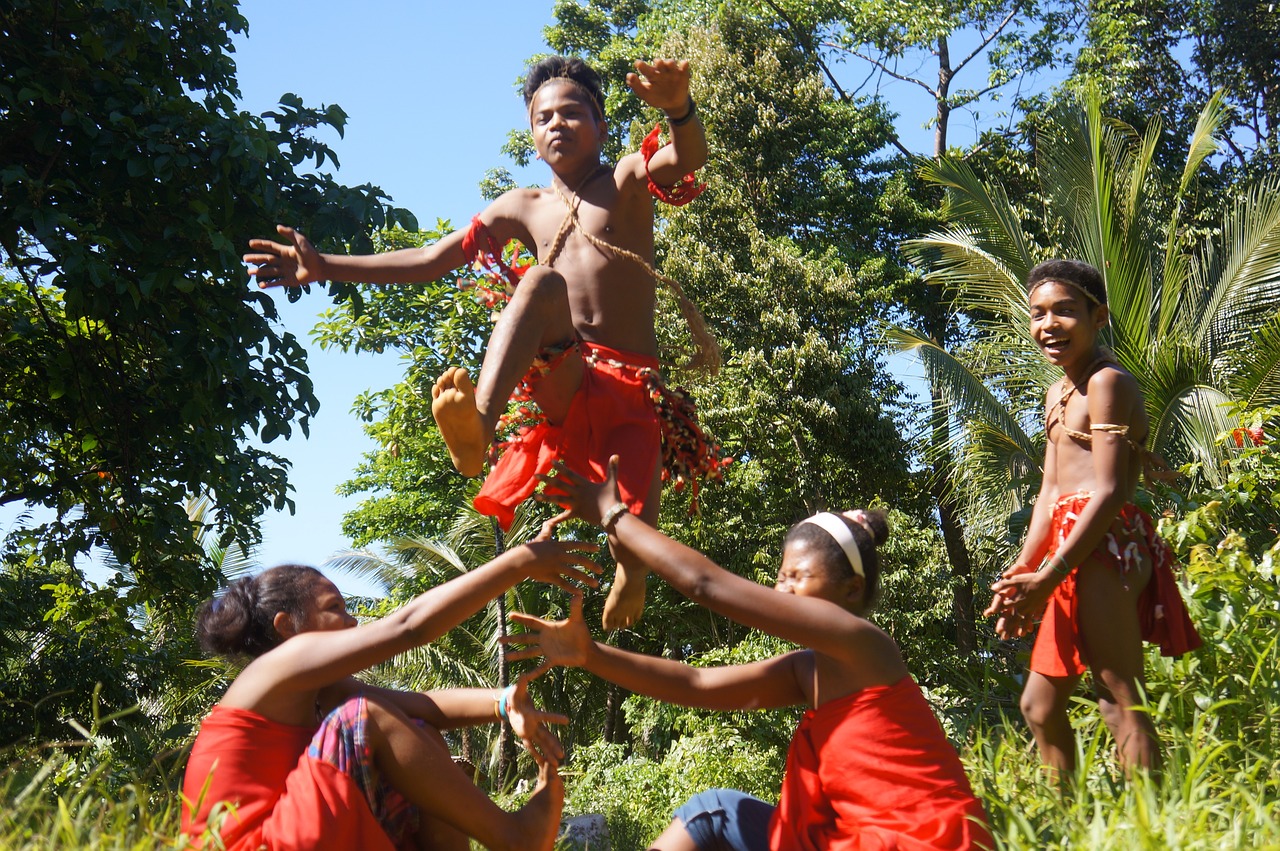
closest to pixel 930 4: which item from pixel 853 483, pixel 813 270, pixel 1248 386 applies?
pixel 813 270

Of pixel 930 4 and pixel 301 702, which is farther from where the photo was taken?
pixel 930 4

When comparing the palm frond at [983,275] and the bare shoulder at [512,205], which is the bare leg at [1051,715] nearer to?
the bare shoulder at [512,205]

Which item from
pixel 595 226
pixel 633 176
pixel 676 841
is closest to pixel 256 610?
pixel 676 841

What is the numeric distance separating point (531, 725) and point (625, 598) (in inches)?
27.1

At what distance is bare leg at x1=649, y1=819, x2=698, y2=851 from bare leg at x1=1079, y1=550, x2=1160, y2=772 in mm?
1375

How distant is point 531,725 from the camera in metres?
3.03

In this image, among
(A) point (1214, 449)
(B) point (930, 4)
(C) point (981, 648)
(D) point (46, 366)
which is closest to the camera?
(D) point (46, 366)

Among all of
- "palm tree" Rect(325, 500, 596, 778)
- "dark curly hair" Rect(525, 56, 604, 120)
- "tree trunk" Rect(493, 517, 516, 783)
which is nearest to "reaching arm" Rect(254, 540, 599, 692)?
"dark curly hair" Rect(525, 56, 604, 120)

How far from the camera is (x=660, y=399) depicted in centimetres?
393

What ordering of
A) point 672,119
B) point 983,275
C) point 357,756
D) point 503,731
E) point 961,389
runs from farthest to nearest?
point 503,731
point 983,275
point 961,389
point 672,119
point 357,756

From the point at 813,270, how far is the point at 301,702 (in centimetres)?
1253

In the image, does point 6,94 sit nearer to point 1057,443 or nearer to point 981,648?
point 1057,443

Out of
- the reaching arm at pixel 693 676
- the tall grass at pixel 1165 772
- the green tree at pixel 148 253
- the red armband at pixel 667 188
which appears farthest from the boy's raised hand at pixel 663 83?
the green tree at pixel 148 253

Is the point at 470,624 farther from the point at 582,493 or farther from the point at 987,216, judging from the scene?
the point at 582,493
